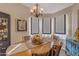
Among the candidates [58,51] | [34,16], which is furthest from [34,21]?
[58,51]

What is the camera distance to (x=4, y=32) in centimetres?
217

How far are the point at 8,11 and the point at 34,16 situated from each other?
1.25ft

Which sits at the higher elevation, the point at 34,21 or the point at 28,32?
the point at 34,21

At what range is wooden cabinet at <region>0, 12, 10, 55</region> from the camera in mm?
2117

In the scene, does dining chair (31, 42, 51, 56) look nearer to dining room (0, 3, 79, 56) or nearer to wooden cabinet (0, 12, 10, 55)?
dining room (0, 3, 79, 56)

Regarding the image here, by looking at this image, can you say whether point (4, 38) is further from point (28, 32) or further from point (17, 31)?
point (28, 32)

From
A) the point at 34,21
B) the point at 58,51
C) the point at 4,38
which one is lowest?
the point at 58,51

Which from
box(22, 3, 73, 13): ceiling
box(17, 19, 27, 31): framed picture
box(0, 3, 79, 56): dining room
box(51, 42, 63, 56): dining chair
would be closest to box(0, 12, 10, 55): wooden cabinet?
box(0, 3, 79, 56): dining room

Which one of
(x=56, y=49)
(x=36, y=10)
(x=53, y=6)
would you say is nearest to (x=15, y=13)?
(x=36, y=10)

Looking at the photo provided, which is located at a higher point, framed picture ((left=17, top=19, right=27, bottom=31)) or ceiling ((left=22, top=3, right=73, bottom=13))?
ceiling ((left=22, top=3, right=73, bottom=13))

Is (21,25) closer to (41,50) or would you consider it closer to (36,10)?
(36,10)

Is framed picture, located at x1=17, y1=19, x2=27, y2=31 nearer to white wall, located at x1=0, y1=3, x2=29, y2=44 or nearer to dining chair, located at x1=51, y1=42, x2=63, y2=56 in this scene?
white wall, located at x1=0, y1=3, x2=29, y2=44

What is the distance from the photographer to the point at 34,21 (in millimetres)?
2186

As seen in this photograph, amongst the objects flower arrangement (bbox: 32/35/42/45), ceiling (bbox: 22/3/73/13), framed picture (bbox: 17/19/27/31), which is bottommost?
flower arrangement (bbox: 32/35/42/45)
